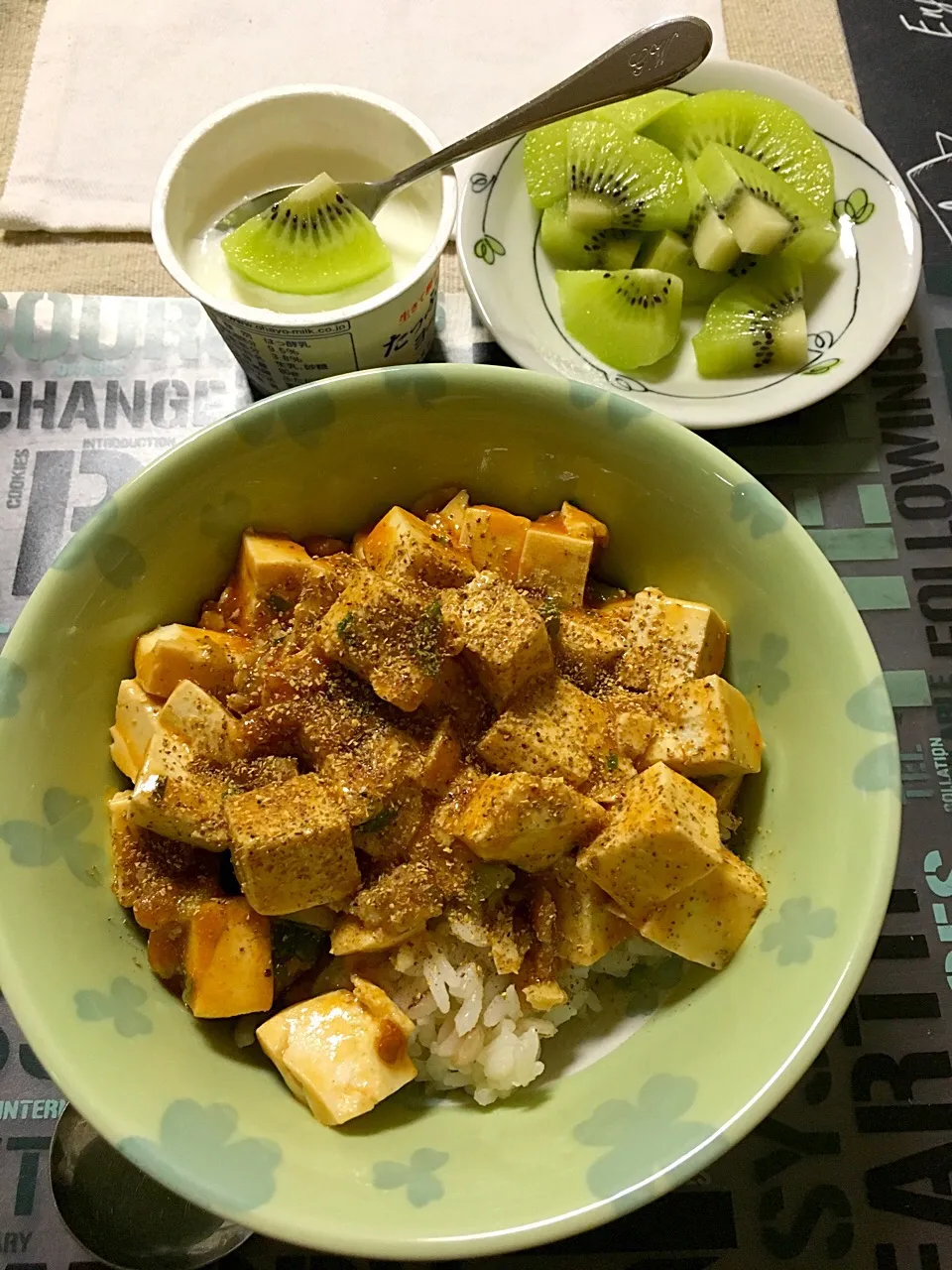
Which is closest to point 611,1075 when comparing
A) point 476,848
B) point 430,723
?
point 476,848

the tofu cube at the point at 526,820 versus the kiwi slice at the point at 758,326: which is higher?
the kiwi slice at the point at 758,326

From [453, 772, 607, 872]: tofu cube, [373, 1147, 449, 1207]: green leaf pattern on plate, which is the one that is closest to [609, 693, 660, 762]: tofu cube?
[453, 772, 607, 872]: tofu cube

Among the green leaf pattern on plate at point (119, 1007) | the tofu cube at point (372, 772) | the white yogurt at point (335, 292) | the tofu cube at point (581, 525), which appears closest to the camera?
the green leaf pattern on plate at point (119, 1007)

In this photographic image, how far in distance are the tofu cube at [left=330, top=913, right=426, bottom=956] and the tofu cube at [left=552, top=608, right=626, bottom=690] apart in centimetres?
44

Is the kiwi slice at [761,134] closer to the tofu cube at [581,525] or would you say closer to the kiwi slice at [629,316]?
the kiwi slice at [629,316]

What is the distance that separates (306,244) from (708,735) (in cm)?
118

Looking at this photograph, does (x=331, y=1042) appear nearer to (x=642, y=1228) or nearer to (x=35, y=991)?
(x=35, y=991)

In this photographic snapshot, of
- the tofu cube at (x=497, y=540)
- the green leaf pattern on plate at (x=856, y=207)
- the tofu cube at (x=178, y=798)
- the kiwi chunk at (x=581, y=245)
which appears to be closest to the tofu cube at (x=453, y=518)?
the tofu cube at (x=497, y=540)

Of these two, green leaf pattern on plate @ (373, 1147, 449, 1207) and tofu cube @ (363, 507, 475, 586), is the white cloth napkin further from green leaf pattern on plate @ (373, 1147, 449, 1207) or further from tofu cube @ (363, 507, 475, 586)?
green leaf pattern on plate @ (373, 1147, 449, 1207)

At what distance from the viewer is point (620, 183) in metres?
2.14

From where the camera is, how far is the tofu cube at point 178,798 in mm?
1266

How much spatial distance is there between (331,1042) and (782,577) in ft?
2.94

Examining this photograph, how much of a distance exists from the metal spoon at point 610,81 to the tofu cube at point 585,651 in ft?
3.14

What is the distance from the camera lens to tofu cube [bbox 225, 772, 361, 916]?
120 cm
